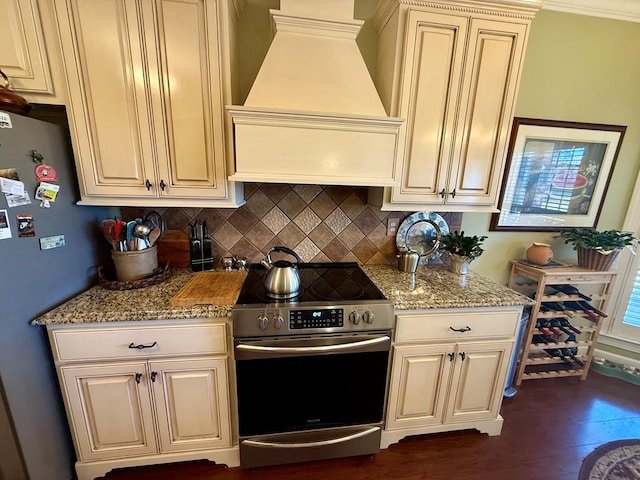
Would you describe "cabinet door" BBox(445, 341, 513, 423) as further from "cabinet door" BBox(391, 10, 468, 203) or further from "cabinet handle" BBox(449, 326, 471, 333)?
"cabinet door" BBox(391, 10, 468, 203)

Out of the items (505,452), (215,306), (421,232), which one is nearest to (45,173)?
(215,306)

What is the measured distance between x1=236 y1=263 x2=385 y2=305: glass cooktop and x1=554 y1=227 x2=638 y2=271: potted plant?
1792 millimetres

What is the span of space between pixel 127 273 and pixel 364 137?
1.51 metres

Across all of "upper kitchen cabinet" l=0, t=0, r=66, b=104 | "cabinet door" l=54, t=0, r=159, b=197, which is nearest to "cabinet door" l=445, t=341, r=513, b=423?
"cabinet door" l=54, t=0, r=159, b=197

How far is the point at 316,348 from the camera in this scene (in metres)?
1.24

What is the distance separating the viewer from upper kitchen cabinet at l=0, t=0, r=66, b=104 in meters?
1.12

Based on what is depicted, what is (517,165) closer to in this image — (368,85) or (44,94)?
(368,85)

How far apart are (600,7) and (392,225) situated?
211 centimetres

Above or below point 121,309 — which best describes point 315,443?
below

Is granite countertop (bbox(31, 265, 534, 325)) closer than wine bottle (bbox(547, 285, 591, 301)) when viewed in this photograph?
Yes

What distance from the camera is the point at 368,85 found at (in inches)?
55.0

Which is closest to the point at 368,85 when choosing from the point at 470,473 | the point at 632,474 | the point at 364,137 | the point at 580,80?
the point at 364,137

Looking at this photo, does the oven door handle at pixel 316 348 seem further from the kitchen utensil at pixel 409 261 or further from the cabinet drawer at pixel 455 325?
the kitchen utensil at pixel 409 261

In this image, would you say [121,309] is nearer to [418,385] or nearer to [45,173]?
[45,173]
